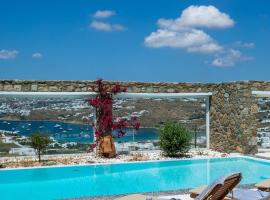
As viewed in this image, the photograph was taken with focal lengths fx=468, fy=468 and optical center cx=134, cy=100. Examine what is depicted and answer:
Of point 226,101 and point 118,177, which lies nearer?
point 118,177

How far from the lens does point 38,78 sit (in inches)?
615

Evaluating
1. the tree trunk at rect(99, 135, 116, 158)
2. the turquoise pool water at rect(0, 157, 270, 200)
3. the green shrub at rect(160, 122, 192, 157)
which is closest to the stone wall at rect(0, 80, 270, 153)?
the turquoise pool water at rect(0, 157, 270, 200)

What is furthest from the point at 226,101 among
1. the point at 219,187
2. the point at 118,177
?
the point at 219,187

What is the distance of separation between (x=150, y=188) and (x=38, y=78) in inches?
246

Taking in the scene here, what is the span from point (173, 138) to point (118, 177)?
3.45 metres

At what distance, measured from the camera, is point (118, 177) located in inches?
513

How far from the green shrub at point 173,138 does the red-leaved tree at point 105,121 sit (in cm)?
133

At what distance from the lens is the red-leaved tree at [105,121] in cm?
1561

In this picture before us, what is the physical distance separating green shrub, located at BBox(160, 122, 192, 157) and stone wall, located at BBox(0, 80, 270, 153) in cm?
174

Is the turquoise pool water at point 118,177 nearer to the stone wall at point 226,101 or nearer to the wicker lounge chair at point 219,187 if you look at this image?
the stone wall at point 226,101

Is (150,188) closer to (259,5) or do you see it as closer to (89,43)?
(259,5)

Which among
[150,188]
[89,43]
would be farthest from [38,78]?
[89,43]

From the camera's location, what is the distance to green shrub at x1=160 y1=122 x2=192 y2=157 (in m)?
15.9

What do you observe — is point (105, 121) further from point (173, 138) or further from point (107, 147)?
point (173, 138)
